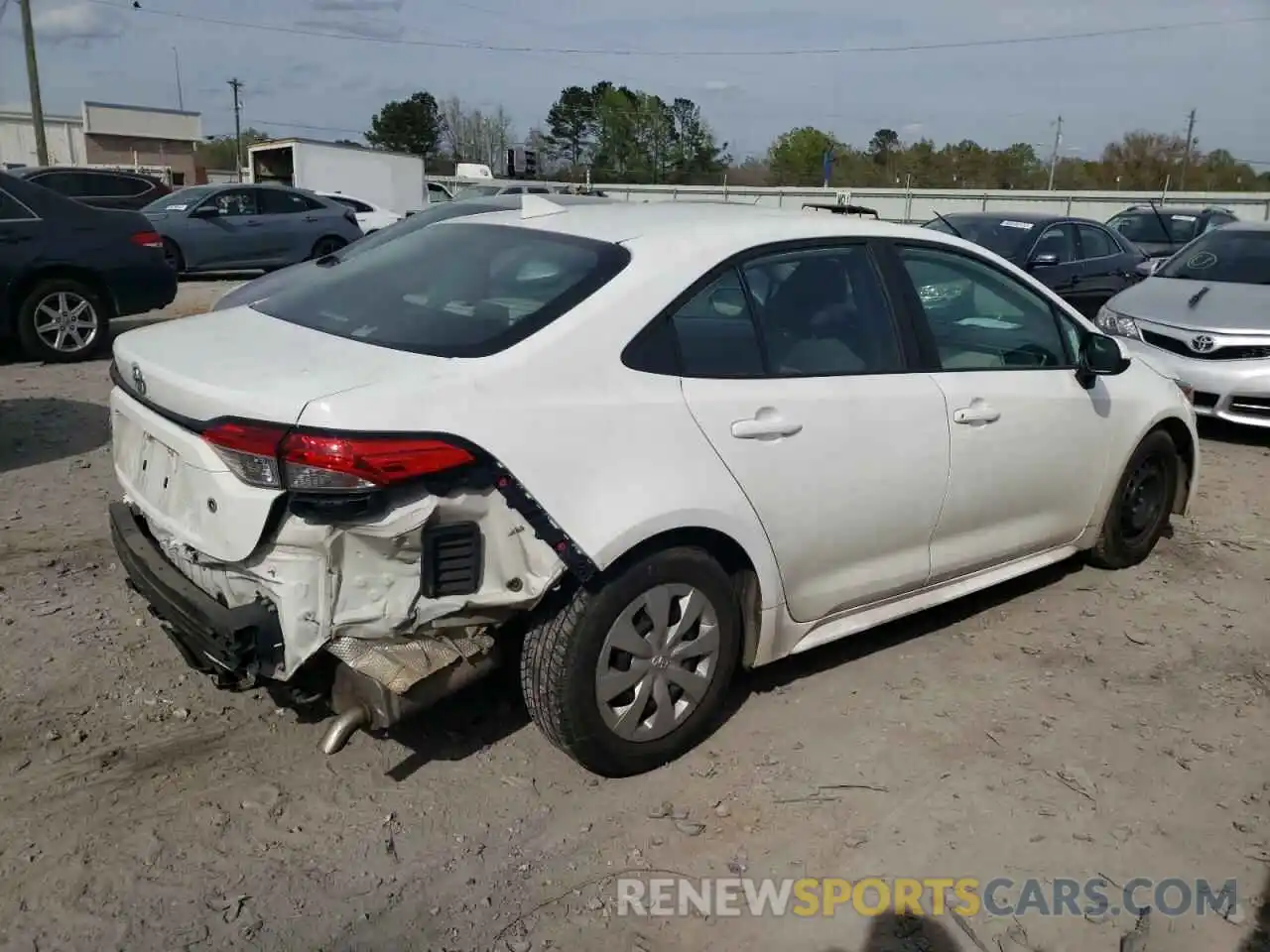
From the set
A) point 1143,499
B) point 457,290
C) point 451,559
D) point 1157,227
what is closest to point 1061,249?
point 1157,227

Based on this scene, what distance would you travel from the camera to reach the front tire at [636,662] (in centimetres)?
301

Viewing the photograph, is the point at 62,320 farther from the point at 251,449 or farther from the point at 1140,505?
the point at 1140,505

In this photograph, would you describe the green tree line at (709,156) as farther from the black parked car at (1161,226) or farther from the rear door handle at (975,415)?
the rear door handle at (975,415)

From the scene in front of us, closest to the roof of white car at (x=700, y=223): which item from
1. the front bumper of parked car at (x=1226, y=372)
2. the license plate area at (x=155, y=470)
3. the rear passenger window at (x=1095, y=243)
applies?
the license plate area at (x=155, y=470)

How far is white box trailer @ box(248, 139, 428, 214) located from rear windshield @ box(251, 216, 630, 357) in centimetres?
2152

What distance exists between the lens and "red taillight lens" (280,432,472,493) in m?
2.62

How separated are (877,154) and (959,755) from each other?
64148 mm

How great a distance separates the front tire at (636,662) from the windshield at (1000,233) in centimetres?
869

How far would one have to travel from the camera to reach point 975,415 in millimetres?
3939

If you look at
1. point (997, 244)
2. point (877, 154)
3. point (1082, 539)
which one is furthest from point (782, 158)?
point (1082, 539)

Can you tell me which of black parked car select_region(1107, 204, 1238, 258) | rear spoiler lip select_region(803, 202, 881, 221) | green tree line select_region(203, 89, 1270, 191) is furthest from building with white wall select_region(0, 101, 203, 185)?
rear spoiler lip select_region(803, 202, 881, 221)

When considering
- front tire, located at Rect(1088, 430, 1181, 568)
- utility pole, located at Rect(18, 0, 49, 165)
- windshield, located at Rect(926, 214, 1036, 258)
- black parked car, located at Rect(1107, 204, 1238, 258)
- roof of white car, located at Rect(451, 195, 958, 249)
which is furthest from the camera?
utility pole, located at Rect(18, 0, 49, 165)

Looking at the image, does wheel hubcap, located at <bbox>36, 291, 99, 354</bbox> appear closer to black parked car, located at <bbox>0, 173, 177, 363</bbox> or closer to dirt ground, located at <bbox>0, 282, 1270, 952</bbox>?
black parked car, located at <bbox>0, 173, 177, 363</bbox>

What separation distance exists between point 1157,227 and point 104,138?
54.3 metres
